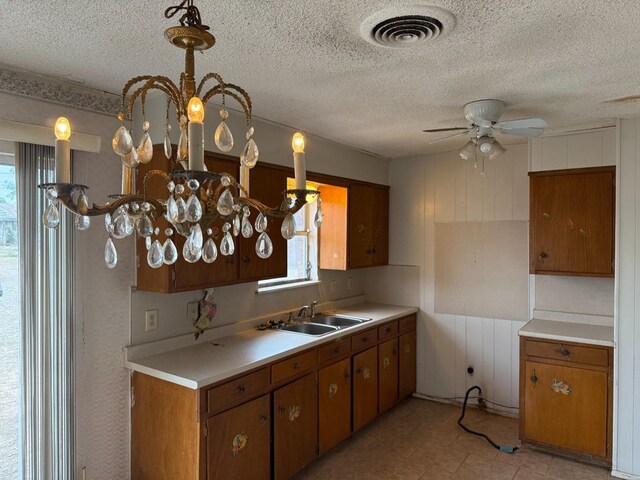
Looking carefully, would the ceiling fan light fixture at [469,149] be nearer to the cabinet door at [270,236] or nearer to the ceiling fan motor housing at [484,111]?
the ceiling fan motor housing at [484,111]

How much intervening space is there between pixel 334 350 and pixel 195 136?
248 cm

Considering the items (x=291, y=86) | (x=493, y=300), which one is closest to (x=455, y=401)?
(x=493, y=300)

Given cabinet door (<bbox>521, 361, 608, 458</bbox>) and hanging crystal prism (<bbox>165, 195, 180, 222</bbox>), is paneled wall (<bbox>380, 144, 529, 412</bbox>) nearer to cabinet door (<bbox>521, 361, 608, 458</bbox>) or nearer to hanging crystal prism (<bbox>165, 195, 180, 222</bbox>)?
cabinet door (<bbox>521, 361, 608, 458</bbox>)

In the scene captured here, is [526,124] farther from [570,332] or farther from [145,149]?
[145,149]

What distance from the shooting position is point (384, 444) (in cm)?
350

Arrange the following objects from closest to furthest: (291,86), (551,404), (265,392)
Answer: (291,86) → (265,392) → (551,404)

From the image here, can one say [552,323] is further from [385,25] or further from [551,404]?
[385,25]

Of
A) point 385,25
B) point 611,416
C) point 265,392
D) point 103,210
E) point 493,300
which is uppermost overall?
point 385,25

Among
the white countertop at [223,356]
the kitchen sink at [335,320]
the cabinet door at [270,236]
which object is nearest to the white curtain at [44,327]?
the white countertop at [223,356]

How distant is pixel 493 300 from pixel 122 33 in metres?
3.63

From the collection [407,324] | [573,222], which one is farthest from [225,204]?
[407,324]

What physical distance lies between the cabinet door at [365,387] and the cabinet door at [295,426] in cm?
55

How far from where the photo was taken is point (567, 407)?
128 inches

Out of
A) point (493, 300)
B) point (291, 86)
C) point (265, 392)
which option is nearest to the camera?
point (291, 86)
